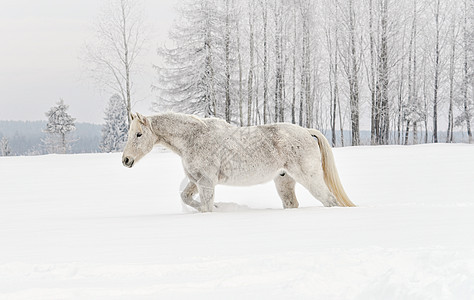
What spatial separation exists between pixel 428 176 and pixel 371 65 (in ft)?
46.7

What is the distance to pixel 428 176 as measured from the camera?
8.88 m

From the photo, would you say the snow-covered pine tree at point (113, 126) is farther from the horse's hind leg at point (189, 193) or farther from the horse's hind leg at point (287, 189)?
the horse's hind leg at point (287, 189)

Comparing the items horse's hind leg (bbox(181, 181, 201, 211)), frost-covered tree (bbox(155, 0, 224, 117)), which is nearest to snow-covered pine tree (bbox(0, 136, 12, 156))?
frost-covered tree (bbox(155, 0, 224, 117))

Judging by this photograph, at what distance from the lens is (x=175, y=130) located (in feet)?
17.0

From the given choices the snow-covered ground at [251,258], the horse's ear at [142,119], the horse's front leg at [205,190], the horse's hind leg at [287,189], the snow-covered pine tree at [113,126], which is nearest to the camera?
the snow-covered ground at [251,258]

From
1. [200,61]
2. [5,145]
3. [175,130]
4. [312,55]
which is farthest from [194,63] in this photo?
[5,145]

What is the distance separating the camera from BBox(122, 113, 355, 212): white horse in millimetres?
4953

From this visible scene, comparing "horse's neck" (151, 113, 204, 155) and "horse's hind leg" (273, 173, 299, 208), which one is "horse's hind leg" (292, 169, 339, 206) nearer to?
"horse's hind leg" (273, 173, 299, 208)

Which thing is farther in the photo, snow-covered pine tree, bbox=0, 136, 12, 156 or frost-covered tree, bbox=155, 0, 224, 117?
snow-covered pine tree, bbox=0, 136, 12, 156

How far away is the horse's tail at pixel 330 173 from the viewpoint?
5.24 m

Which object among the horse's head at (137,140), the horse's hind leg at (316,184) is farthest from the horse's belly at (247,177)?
the horse's head at (137,140)

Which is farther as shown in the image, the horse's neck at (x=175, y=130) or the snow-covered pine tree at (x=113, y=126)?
the snow-covered pine tree at (x=113, y=126)

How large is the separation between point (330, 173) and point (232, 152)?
4.47 feet

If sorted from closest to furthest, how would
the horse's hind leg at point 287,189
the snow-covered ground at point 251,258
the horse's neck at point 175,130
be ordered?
the snow-covered ground at point 251,258 < the horse's neck at point 175,130 < the horse's hind leg at point 287,189
